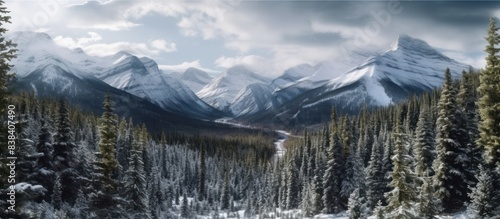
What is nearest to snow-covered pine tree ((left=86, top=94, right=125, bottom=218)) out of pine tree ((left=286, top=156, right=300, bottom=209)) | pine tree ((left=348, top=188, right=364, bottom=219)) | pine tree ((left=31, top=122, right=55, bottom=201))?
pine tree ((left=31, top=122, right=55, bottom=201))

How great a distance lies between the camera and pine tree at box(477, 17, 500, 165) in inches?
1390

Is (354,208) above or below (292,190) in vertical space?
above

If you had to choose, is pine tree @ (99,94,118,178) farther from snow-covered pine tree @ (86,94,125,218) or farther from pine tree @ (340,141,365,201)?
pine tree @ (340,141,365,201)

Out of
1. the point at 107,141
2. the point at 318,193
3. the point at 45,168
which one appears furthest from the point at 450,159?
the point at 45,168

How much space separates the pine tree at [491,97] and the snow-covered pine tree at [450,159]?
7161 millimetres

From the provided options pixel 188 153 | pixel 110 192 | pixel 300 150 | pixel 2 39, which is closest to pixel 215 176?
pixel 188 153

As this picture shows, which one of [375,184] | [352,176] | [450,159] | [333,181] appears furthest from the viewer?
[333,181]

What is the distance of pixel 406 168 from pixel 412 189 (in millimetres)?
1642

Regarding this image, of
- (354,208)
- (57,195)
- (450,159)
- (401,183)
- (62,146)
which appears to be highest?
(450,159)

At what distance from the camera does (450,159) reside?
1740 inches

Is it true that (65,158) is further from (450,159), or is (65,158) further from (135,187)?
(450,159)

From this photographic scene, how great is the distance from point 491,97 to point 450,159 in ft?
33.7

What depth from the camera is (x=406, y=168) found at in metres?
28.6

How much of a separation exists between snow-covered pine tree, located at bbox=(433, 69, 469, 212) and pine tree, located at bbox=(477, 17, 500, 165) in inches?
282
